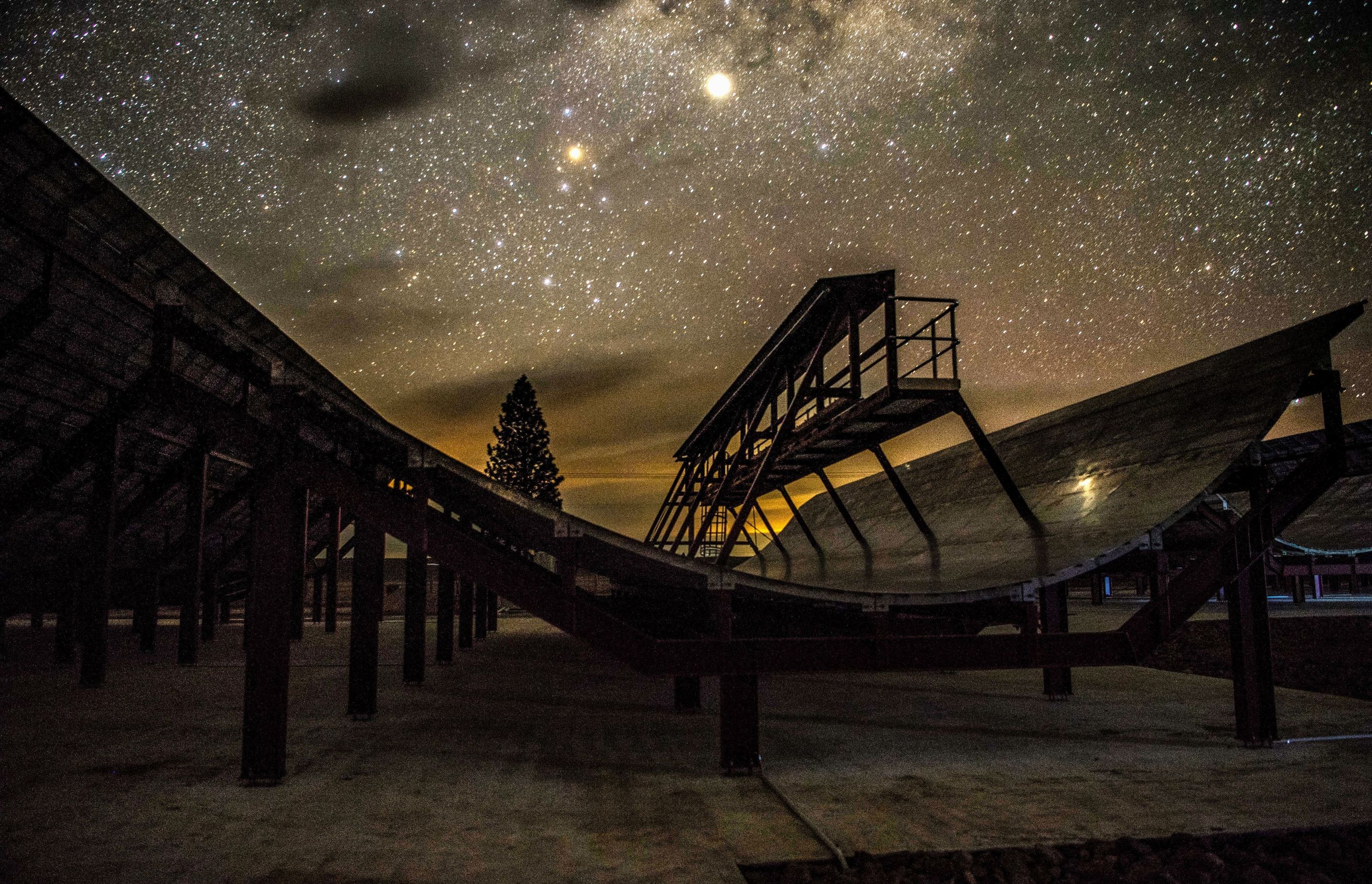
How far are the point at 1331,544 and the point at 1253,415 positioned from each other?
2797 cm

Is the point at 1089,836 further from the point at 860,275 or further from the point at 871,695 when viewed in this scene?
the point at 860,275

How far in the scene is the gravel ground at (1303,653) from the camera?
45.4ft

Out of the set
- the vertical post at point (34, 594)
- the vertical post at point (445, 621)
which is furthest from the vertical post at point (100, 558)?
the vertical post at point (445, 621)

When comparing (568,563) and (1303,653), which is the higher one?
(568,563)

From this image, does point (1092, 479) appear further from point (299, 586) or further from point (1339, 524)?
point (1339, 524)

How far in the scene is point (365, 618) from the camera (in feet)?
34.3

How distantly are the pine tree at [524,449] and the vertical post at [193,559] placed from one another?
126 feet

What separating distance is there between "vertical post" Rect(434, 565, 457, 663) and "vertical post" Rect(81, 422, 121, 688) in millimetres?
5752

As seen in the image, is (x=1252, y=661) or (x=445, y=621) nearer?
(x=1252, y=661)

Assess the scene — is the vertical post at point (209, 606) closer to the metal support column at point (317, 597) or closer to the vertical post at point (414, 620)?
the metal support column at point (317, 597)

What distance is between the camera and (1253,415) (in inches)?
334

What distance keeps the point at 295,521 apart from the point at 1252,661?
34.5 feet

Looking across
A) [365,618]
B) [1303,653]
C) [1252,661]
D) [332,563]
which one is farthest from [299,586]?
[1303,653]

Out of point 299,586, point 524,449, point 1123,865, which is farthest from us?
point 524,449
